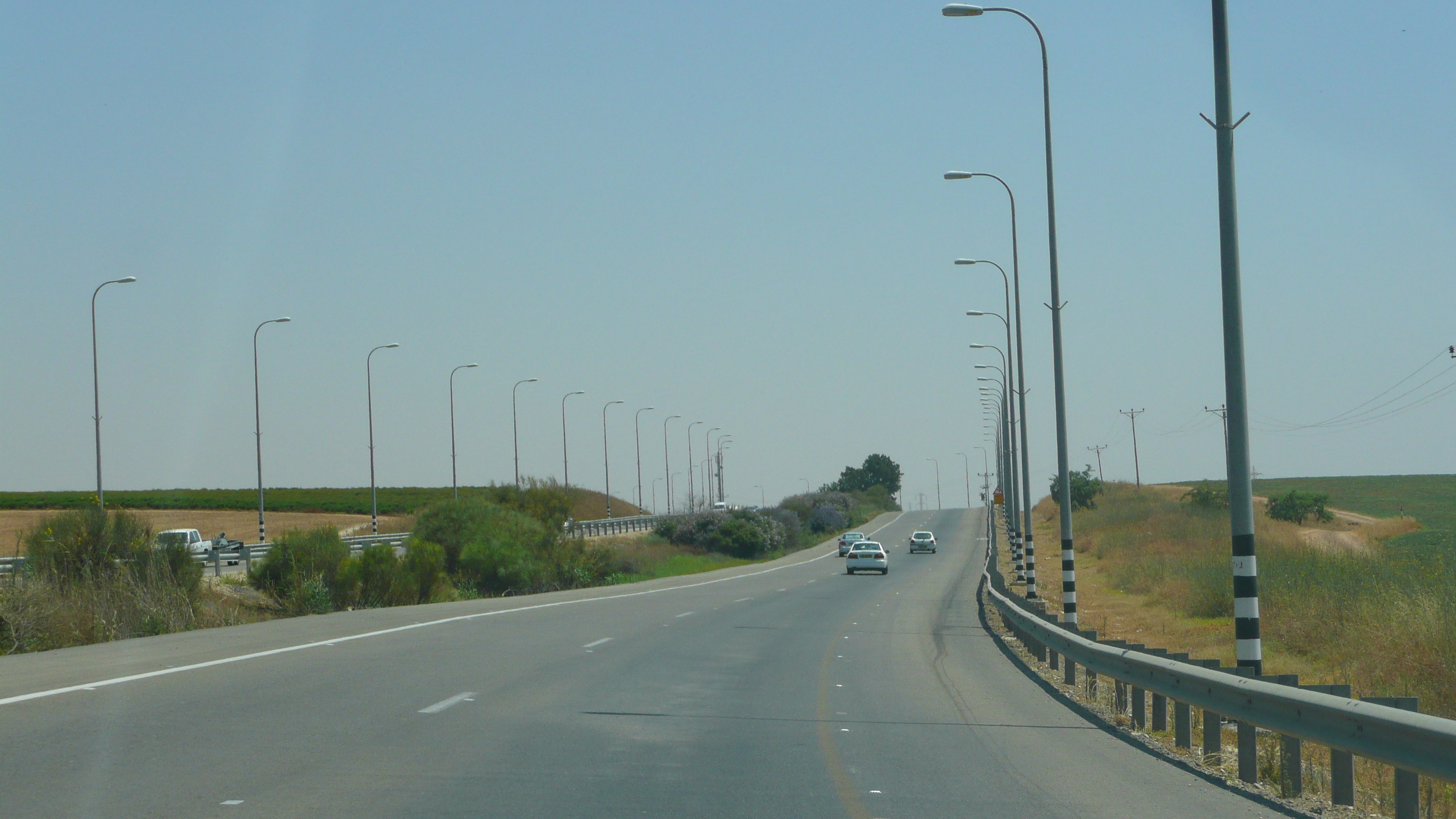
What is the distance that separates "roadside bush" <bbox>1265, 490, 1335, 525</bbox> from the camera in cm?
8906

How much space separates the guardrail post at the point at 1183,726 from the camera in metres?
11.4

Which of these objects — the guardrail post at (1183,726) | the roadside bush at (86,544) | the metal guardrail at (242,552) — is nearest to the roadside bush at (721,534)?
the metal guardrail at (242,552)

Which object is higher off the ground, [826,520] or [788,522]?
[788,522]

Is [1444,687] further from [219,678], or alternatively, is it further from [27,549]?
[27,549]

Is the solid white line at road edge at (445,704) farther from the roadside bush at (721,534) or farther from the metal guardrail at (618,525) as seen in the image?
the roadside bush at (721,534)

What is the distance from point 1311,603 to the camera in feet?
84.1

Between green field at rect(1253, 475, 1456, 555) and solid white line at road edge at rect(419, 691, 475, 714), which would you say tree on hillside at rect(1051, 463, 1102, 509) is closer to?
green field at rect(1253, 475, 1456, 555)

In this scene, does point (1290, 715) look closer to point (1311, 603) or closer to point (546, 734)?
point (546, 734)

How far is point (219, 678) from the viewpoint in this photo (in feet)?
49.0

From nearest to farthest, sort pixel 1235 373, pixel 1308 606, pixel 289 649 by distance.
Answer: pixel 1235 373 → pixel 289 649 → pixel 1308 606

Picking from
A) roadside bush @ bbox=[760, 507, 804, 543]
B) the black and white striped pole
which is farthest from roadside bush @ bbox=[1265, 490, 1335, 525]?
the black and white striped pole

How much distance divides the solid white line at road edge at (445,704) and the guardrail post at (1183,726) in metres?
6.63

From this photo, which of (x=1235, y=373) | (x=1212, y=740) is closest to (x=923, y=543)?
(x=1235, y=373)

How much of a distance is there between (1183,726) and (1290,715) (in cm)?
255
